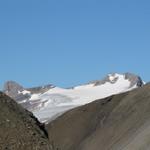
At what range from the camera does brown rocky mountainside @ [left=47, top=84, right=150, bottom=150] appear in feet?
245

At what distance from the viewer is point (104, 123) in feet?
295

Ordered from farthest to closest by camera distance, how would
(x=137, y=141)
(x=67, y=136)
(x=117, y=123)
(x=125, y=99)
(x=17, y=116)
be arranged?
(x=67, y=136) → (x=125, y=99) → (x=117, y=123) → (x=137, y=141) → (x=17, y=116)

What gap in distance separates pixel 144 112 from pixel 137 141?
84.2 ft

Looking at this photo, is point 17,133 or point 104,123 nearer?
point 17,133

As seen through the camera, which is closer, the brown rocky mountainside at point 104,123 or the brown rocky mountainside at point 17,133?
the brown rocky mountainside at point 17,133

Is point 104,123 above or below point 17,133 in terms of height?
below

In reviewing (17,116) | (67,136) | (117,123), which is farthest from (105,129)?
(17,116)

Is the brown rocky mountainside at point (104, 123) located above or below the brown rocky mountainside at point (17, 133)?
below

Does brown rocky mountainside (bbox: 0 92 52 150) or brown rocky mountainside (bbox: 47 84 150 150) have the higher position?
brown rocky mountainside (bbox: 0 92 52 150)

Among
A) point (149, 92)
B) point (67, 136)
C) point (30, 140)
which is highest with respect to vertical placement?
point (30, 140)

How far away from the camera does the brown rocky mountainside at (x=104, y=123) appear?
74812mm

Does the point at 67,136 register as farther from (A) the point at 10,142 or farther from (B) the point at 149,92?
(A) the point at 10,142

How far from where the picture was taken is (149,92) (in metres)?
85.7

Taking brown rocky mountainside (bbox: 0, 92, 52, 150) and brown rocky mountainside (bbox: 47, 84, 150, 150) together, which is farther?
brown rocky mountainside (bbox: 47, 84, 150, 150)
